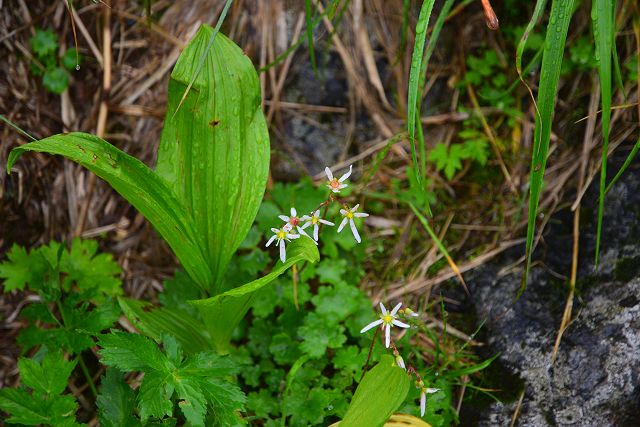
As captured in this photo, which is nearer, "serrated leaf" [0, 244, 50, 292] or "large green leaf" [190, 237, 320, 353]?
"large green leaf" [190, 237, 320, 353]

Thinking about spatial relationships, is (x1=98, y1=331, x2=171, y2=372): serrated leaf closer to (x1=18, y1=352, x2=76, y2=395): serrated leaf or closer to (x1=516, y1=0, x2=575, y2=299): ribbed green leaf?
(x1=18, y1=352, x2=76, y2=395): serrated leaf

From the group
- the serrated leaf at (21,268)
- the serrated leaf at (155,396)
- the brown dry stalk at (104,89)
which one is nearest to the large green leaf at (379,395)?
the serrated leaf at (155,396)

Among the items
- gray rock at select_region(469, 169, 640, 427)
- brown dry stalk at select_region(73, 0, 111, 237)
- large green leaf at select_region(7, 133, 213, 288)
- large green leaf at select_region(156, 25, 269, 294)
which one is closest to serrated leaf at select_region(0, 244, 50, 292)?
brown dry stalk at select_region(73, 0, 111, 237)

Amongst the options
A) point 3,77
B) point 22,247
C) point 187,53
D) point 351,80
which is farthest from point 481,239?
point 3,77

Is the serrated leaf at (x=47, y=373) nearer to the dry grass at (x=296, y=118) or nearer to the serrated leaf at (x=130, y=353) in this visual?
the serrated leaf at (x=130, y=353)

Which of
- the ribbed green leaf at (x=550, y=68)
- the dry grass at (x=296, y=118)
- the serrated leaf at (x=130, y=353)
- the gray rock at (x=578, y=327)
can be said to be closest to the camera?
the ribbed green leaf at (x=550, y=68)

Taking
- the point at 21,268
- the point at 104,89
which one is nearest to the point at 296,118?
the point at 104,89
